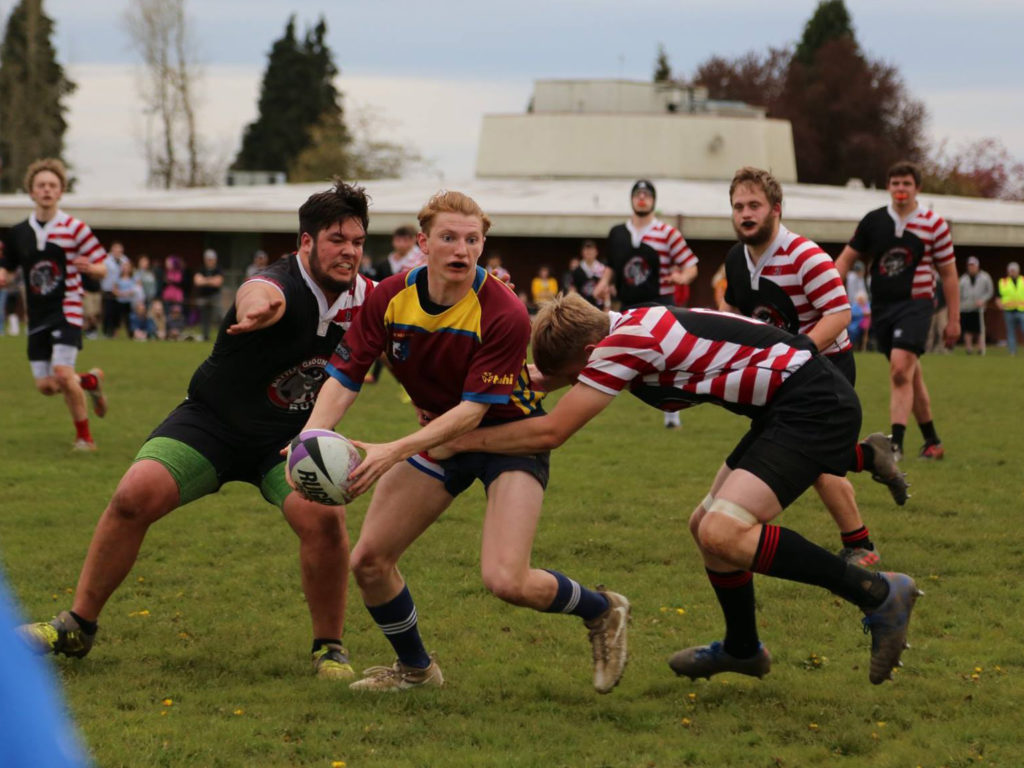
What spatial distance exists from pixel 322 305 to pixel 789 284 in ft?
9.19

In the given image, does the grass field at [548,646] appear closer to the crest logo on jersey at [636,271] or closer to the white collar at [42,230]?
the white collar at [42,230]

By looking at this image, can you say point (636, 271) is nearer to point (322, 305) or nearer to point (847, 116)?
point (322, 305)

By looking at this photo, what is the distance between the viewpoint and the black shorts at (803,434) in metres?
5.13

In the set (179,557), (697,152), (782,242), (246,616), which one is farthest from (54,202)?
(697,152)

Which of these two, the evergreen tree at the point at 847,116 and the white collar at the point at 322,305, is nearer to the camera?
the white collar at the point at 322,305

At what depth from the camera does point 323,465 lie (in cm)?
488

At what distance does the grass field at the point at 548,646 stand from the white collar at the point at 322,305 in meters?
1.49

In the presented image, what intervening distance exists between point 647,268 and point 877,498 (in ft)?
15.4

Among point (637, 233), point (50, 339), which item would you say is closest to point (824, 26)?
point (637, 233)

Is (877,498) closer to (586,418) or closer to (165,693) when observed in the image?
(586,418)

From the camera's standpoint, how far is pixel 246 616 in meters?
6.59

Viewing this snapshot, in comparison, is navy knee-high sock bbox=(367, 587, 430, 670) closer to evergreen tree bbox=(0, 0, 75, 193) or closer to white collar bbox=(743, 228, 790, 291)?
white collar bbox=(743, 228, 790, 291)

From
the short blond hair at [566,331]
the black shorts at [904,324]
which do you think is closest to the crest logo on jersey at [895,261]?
the black shorts at [904,324]

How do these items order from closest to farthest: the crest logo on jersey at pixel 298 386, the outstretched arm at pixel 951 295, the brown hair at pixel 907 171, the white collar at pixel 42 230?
1. the crest logo on jersey at pixel 298 386
2. the brown hair at pixel 907 171
3. the outstretched arm at pixel 951 295
4. the white collar at pixel 42 230
